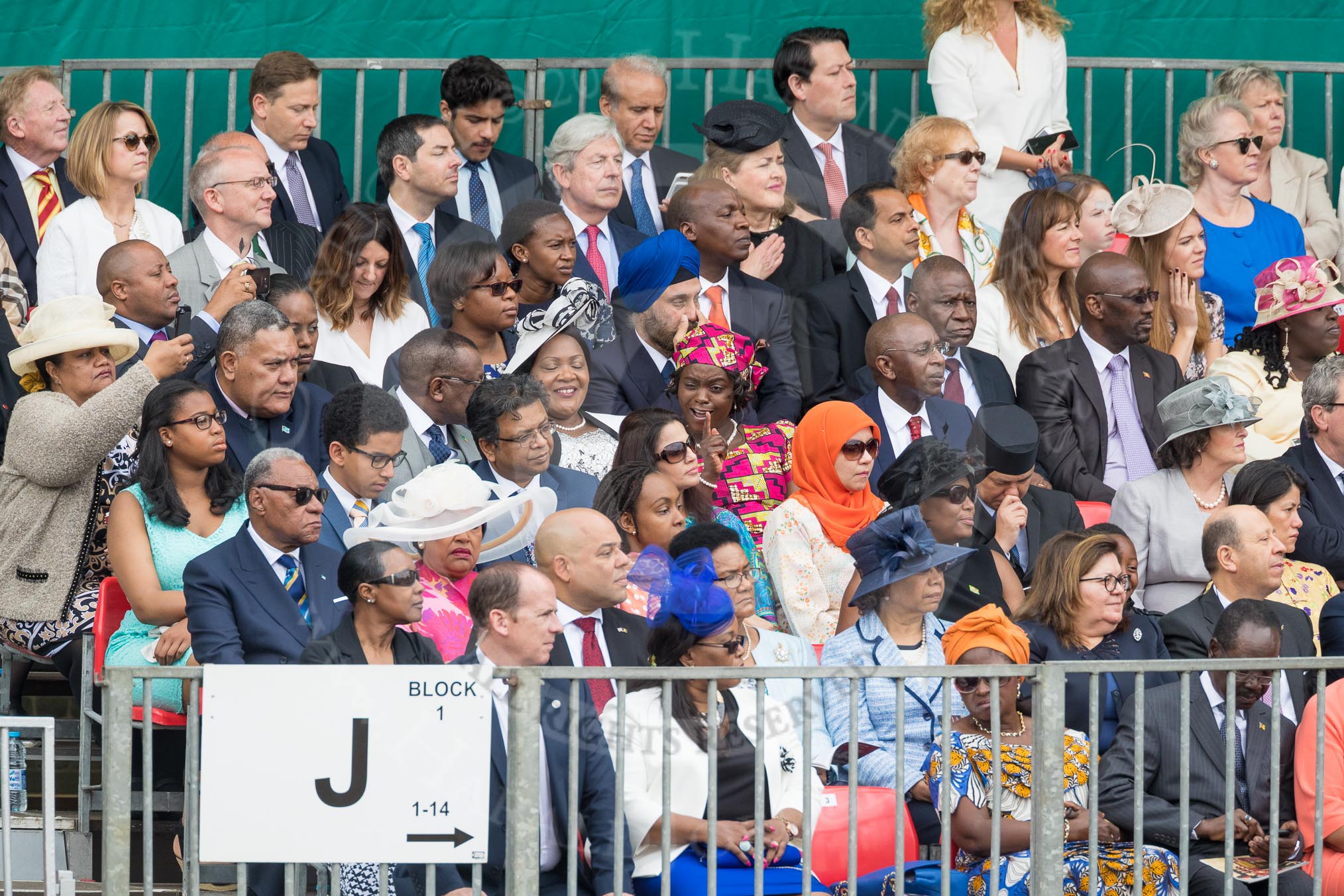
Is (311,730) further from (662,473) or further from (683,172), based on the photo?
(683,172)

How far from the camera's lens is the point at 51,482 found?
22.0 feet

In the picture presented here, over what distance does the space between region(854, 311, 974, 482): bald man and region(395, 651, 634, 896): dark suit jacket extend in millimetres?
2500

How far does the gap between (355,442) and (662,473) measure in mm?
1004

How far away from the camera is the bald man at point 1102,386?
25.7ft

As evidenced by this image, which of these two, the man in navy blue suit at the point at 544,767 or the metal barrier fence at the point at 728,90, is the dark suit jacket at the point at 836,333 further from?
the man in navy blue suit at the point at 544,767

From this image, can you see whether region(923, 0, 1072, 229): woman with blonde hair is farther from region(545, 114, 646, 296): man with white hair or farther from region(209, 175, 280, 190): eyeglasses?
region(209, 175, 280, 190): eyeglasses

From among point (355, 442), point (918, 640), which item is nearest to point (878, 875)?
point (918, 640)

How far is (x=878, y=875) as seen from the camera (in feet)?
17.7

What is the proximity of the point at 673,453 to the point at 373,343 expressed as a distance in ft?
4.11

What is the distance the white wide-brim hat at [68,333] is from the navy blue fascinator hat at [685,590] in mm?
1993

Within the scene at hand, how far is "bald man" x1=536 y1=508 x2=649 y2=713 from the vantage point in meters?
5.80

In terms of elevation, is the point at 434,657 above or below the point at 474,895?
above

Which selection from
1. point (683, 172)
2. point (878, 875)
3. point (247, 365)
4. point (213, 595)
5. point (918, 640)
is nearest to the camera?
point (878, 875)

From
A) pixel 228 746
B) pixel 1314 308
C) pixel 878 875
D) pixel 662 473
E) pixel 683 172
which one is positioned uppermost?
pixel 683 172
